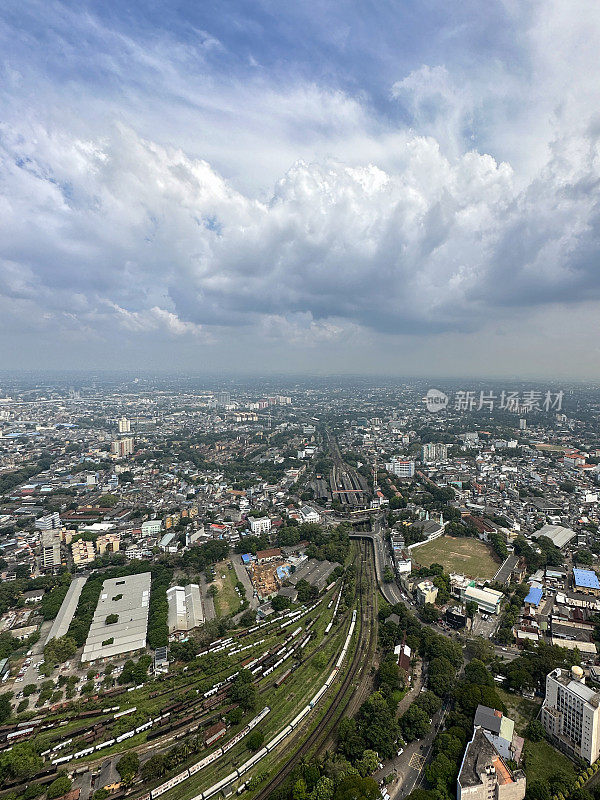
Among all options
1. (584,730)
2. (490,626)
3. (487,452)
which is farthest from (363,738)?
(487,452)

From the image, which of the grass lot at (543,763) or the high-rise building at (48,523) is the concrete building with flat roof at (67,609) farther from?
the grass lot at (543,763)

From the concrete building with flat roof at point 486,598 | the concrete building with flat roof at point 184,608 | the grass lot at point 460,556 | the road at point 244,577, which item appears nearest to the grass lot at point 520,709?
the concrete building with flat roof at point 486,598

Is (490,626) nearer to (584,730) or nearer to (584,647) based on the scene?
(584,647)

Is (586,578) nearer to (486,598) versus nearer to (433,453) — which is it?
(486,598)

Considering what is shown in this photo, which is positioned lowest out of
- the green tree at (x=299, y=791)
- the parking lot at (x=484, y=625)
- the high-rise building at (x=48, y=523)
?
the high-rise building at (x=48, y=523)

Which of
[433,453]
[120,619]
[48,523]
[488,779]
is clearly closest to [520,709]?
[488,779]

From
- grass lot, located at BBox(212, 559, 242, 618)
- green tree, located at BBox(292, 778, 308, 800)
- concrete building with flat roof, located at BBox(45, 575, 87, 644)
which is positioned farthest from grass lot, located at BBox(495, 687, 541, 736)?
concrete building with flat roof, located at BBox(45, 575, 87, 644)

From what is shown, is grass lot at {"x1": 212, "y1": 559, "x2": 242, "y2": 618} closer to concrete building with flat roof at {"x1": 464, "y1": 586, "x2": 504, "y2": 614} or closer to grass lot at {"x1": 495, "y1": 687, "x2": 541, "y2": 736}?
concrete building with flat roof at {"x1": 464, "y1": 586, "x2": 504, "y2": 614}
